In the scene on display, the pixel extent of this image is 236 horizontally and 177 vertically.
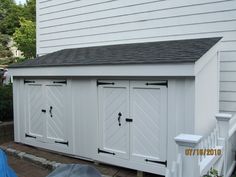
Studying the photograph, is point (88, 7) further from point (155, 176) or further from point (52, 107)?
point (155, 176)

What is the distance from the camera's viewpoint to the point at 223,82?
253 inches

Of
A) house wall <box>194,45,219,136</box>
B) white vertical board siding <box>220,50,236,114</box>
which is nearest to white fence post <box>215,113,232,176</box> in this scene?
house wall <box>194,45,219,136</box>

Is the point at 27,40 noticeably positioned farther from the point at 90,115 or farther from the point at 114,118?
the point at 114,118

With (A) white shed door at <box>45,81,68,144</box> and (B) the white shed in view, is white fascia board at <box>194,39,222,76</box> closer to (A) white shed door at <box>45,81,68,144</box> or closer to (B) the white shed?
(B) the white shed

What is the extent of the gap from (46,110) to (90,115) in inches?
61.5

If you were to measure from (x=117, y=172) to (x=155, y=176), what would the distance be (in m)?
0.77

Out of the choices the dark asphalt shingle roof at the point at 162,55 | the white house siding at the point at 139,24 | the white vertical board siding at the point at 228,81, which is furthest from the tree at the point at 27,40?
the white vertical board siding at the point at 228,81

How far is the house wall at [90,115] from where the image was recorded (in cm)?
502

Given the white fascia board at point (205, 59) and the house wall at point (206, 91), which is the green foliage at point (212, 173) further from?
the white fascia board at point (205, 59)

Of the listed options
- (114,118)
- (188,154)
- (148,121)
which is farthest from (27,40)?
(188,154)

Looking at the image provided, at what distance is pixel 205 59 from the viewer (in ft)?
16.9

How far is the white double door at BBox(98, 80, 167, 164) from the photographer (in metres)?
5.36

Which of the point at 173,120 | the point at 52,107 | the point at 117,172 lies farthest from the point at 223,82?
the point at 52,107

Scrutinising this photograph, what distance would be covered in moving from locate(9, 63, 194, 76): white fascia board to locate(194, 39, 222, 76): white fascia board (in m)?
0.13
